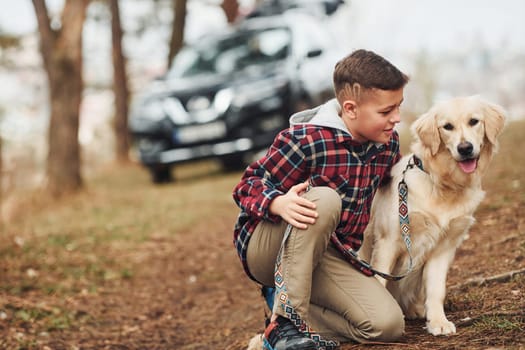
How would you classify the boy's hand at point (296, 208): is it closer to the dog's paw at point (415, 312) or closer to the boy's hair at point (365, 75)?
the boy's hair at point (365, 75)

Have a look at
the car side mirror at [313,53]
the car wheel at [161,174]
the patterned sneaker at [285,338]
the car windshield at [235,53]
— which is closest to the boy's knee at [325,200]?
the patterned sneaker at [285,338]

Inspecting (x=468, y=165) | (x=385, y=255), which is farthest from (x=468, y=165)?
(x=385, y=255)

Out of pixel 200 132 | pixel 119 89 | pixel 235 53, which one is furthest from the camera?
pixel 119 89

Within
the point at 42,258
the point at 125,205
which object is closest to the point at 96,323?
the point at 42,258

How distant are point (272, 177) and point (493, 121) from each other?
113 cm

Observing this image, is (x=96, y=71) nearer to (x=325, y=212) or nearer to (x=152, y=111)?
(x=152, y=111)

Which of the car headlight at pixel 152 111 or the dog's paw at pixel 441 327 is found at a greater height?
the dog's paw at pixel 441 327

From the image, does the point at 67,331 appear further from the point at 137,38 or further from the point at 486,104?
the point at 137,38

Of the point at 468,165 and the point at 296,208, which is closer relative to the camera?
the point at 296,208

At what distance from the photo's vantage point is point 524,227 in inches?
174

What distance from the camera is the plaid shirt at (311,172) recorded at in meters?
2.75

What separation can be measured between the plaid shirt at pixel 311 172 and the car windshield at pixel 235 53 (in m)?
6.60

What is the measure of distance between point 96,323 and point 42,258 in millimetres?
1411

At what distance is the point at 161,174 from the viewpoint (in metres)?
9.91
